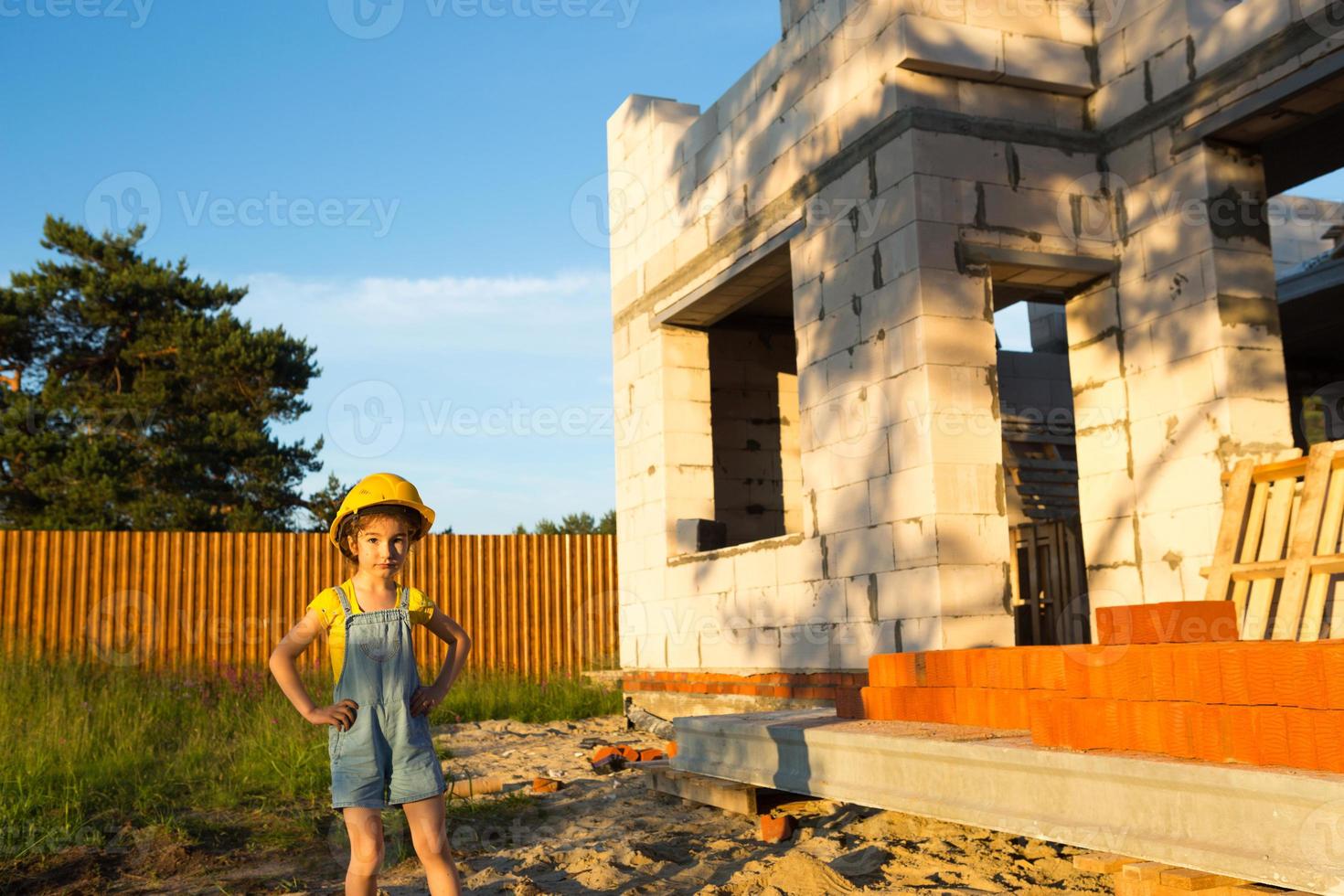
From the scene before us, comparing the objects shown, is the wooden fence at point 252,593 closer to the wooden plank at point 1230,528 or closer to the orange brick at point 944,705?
the orange brick at point 944,705

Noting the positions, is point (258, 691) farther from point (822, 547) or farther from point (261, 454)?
point (261, 454)

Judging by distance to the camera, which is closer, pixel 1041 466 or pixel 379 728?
pixel 379 728

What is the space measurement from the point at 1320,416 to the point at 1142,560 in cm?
1135

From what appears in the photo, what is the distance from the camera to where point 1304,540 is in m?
6.13

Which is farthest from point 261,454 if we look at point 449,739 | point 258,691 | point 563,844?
point 563,844

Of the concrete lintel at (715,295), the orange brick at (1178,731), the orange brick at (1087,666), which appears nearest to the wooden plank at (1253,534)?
the orange brick at (1087,666)

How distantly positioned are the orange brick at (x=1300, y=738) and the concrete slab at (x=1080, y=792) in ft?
0.25

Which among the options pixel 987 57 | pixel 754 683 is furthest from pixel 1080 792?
pixel 754 683

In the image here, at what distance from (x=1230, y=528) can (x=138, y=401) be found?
64.5ft

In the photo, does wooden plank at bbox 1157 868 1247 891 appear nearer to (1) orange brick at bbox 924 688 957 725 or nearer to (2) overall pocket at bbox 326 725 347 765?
(1) orange brick at bbox 924 688 957 725

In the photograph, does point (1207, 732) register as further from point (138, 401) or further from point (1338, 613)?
point (138, 401)

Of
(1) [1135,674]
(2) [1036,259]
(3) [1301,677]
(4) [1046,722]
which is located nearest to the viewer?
(3) [1301,677]

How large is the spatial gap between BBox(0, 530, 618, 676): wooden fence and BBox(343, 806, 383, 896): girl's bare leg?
360 inches

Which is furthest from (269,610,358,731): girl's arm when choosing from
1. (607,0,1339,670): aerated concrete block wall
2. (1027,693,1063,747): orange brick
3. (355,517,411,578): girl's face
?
(607,0,1339,670): aerated concrete block wall
